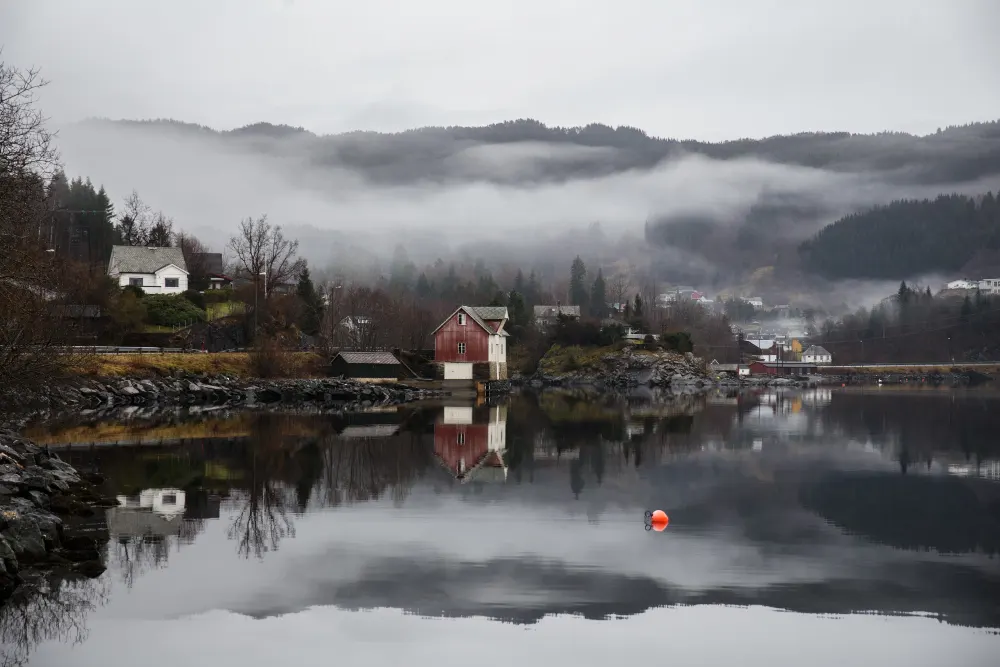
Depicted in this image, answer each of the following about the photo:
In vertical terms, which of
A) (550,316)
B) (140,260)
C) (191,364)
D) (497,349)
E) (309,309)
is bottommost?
(497,349)

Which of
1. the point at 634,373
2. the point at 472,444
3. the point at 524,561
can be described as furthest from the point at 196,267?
the point at 524,561

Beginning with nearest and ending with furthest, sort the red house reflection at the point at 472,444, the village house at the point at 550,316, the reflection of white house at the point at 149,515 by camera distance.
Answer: the reflection of white house at the point at 149,515, the red house reflection at the point at 472,444, the village house at the point at 550,316

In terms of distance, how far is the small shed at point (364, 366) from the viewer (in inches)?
3243

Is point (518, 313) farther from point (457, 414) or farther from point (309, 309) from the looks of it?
point (457, 414)

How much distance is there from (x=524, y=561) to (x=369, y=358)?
68231 millimetres

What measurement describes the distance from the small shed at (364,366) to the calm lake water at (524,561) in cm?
4785

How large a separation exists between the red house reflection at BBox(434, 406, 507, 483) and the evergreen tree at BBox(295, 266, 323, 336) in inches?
1521

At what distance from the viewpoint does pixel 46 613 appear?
13094 mm

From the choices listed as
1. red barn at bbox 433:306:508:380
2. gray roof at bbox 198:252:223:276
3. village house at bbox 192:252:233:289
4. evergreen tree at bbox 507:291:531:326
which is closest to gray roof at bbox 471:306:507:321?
red barn at bbox 433:306:508:380

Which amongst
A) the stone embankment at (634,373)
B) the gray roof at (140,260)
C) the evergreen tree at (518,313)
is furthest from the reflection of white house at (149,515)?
the evergreen tree at (518,313)

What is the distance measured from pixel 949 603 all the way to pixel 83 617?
12036 millimetres

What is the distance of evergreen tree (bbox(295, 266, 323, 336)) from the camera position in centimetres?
9294

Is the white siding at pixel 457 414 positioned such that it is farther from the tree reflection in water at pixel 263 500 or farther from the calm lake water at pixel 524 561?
the calm lake water at pixel 524 561

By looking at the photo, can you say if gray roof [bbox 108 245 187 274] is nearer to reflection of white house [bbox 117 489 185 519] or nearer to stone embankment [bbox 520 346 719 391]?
stone embankment [bbox 520 346 719 391]
